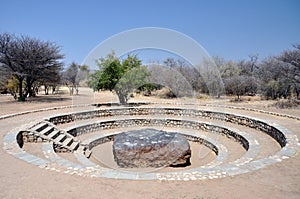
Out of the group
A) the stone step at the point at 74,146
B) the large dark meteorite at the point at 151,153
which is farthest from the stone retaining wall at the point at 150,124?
the large dark meteorite at the point at 151,153

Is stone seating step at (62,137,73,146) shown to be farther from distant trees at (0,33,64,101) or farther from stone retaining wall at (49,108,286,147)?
distant trees at (0,33,64,101)

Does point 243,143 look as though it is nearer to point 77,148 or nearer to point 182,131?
point 182,131

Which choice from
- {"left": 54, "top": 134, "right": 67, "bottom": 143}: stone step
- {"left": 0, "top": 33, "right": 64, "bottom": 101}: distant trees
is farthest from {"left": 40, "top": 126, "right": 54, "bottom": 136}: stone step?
{"left": 0, "top": 33, "right": 64, "bottom": 101}: distant trees

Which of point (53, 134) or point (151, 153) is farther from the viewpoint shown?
point (53, 134)

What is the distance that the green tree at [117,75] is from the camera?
58.0ft

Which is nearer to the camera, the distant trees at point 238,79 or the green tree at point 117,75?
the green tree at point 117,75

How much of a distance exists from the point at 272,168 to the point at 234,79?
20.3m

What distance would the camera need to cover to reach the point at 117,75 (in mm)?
17750

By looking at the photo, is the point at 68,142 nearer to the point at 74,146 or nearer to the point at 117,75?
the point at 74,146

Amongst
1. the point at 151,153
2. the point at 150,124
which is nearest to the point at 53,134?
the point at 151,153

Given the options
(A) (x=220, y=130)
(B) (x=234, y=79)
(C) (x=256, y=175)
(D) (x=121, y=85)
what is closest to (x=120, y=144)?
(C) (x=256, y=175)

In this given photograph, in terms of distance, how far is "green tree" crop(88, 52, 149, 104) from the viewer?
1767cm

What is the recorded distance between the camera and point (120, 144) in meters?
7.91

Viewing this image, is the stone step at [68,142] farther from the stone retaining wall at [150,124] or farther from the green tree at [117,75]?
the green tree at [117,75]
